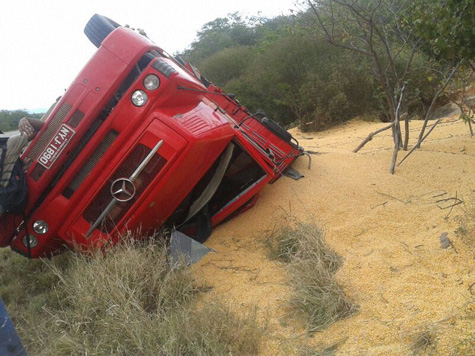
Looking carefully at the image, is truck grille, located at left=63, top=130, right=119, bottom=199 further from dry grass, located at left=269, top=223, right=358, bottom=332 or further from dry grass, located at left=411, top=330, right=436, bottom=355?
dry grass, located at left=411, top=330, right=436, bottom=355

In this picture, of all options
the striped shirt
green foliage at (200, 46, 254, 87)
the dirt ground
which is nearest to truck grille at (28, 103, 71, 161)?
the striped shirt

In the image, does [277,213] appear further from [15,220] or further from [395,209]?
[15,220]

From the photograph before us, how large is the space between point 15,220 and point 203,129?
1.82 m

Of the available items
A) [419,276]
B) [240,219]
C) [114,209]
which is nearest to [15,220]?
[114,209]

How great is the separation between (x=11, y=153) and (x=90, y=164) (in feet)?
2.02

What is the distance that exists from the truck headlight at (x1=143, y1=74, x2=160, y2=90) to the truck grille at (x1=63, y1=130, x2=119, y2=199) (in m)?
0.48

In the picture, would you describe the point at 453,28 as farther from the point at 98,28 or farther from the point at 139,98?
the point at 98,28

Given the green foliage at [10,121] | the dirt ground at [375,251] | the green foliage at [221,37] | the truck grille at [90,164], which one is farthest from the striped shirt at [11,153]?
the green foliage at [221,37]

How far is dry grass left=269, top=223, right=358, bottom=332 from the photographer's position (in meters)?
2.71

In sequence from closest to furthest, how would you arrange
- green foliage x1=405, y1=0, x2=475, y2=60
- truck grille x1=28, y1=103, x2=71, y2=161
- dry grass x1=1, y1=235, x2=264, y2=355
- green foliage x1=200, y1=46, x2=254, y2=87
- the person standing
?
dry grass x1=1, y1=235, x2=264, y2=355 < the person standing < truck grille x1=28, y1=103, x2=71, y2=161 < green foliage x1=405, y1=0, x2=475, y2=60 < green foliage x1=200, y1=46, x2=254, y2=87

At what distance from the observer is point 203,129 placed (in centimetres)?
375

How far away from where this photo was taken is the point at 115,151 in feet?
12.4

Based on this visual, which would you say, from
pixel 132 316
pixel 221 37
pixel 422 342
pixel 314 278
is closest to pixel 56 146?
pixel 132 316

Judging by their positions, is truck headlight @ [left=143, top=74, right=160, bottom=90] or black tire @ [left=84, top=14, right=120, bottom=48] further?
black tire @ [left=84, top=14, right=120, bottom=48]
